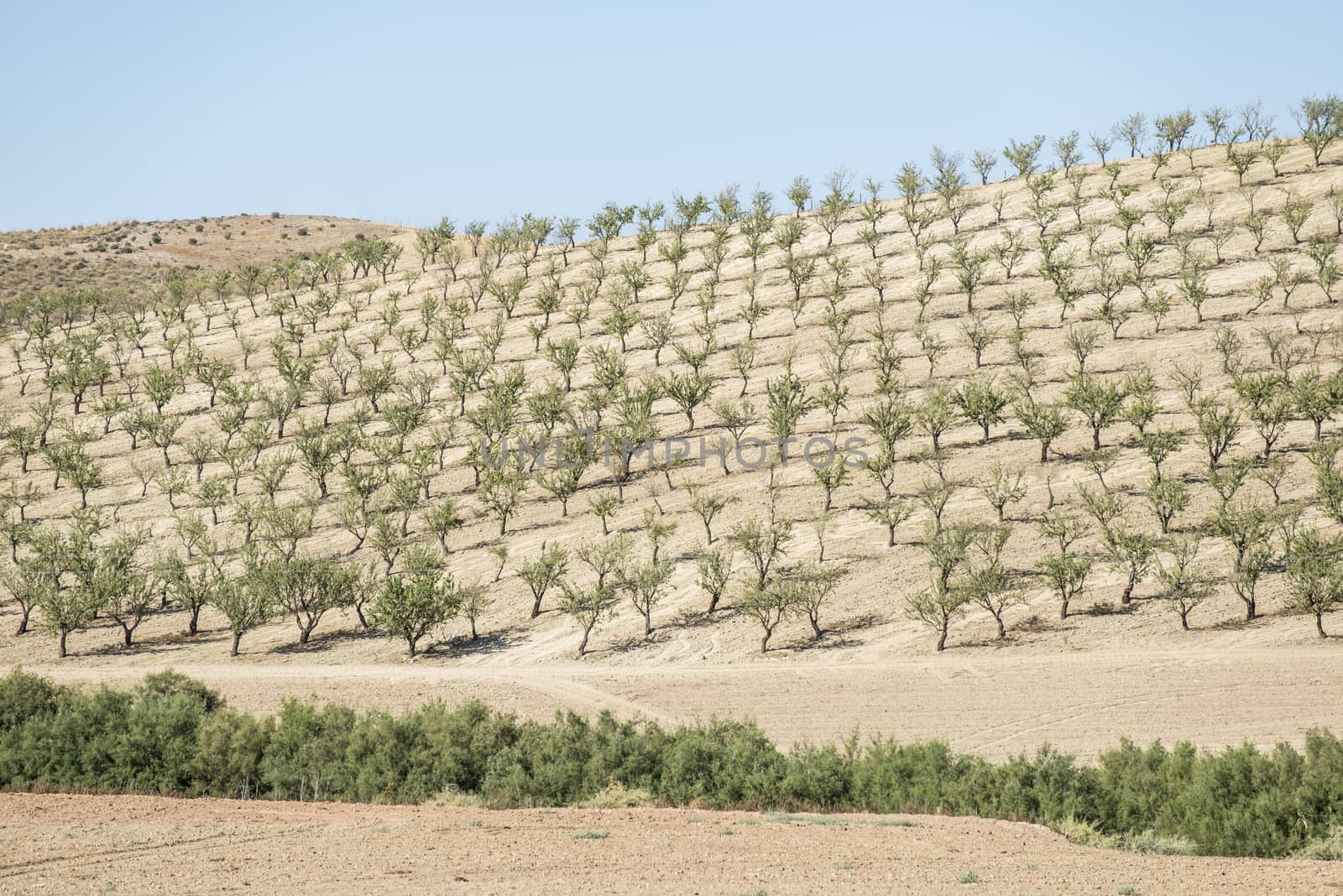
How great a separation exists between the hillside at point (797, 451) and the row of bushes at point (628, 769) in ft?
22.3

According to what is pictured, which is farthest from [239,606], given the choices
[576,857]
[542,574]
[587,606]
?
[576,857]

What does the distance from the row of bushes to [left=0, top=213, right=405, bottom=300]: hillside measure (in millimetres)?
87776

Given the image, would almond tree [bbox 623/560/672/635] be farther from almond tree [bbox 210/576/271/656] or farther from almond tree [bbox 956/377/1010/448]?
almond tree [bbox 956/377/1010/448]

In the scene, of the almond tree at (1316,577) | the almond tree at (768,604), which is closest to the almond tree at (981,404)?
the almond tree at (1316,577)

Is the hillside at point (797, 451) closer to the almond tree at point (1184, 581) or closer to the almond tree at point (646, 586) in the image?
the almond tree at point (1184, 581)

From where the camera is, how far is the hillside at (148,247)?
403ft

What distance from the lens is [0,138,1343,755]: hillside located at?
116ft

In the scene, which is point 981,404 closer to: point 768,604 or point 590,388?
point 768,604

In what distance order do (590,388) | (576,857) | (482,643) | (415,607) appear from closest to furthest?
1. (576,857)
2. (415,607)
3. (482,643)
4. (590,388)

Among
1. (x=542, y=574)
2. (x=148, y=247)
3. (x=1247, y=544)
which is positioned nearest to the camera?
(x=1247, y=544)

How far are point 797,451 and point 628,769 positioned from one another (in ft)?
106

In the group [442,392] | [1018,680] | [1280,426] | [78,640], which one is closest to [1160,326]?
[1280,426]

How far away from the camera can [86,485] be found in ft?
194

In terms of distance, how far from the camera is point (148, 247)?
14188 centimetres
